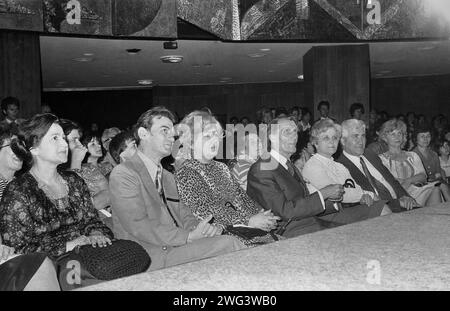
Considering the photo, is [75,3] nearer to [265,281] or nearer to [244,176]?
[244,176]

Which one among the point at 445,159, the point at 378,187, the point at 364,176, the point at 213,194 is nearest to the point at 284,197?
the point at 213,194

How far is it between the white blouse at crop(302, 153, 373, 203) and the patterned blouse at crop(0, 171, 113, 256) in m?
1.62

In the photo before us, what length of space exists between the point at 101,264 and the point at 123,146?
83.7 inches

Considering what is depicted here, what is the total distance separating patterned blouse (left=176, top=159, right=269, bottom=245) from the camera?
283 centimetres

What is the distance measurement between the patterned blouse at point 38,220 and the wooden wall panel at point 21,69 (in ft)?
12.5

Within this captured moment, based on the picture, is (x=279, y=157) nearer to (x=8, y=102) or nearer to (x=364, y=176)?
(x=364, y=176)

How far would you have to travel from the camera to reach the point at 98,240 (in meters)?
2.16

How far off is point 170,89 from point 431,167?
914 centimetres

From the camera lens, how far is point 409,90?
12672 millimetres

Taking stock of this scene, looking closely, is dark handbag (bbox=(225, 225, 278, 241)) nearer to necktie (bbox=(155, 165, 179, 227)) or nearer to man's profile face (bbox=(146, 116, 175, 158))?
necktie (bbox=(155, 165, 179, 227))

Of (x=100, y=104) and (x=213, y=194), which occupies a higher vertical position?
(x=100, y=104)

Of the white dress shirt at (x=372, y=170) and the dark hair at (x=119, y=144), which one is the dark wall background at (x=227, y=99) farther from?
the dark hair at (x=119, y=144)

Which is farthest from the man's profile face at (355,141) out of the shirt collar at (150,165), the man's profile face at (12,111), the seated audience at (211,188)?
the man's profile face at (12,111)
